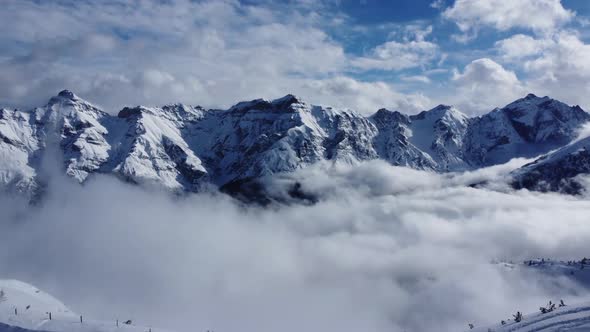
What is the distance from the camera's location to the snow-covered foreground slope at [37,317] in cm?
4700

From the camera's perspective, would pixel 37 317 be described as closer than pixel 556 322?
No

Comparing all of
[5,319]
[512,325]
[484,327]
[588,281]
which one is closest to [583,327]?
[512,325]

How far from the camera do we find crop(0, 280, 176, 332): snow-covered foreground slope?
154ft

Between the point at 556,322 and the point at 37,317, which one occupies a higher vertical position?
the point at 37,317

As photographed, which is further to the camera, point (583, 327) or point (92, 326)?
point (92, 326)

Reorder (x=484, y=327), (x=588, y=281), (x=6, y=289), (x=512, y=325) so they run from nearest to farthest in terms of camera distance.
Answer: (x=512, y=325), (x=484, y=327), (x=6, y=289), (x=588, y=281)

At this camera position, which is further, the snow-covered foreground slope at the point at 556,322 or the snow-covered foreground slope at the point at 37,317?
the snow-covered foreground slope at the point at 37,317

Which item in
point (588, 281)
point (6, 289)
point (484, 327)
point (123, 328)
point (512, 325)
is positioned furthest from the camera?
point (588, 281)

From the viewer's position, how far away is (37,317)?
50375 mm

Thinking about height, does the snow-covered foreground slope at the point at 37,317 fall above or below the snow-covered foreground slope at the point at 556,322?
above

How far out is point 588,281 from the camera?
19638cm

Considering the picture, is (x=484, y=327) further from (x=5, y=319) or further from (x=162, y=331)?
(x=5, y=319)

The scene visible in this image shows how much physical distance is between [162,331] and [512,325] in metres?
30.7

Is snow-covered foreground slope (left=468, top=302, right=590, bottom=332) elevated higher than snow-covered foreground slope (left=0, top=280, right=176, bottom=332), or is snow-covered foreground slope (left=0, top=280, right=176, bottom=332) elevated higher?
snow-covered foreground slope (left=0, top=280, right=176, bottom=332)
